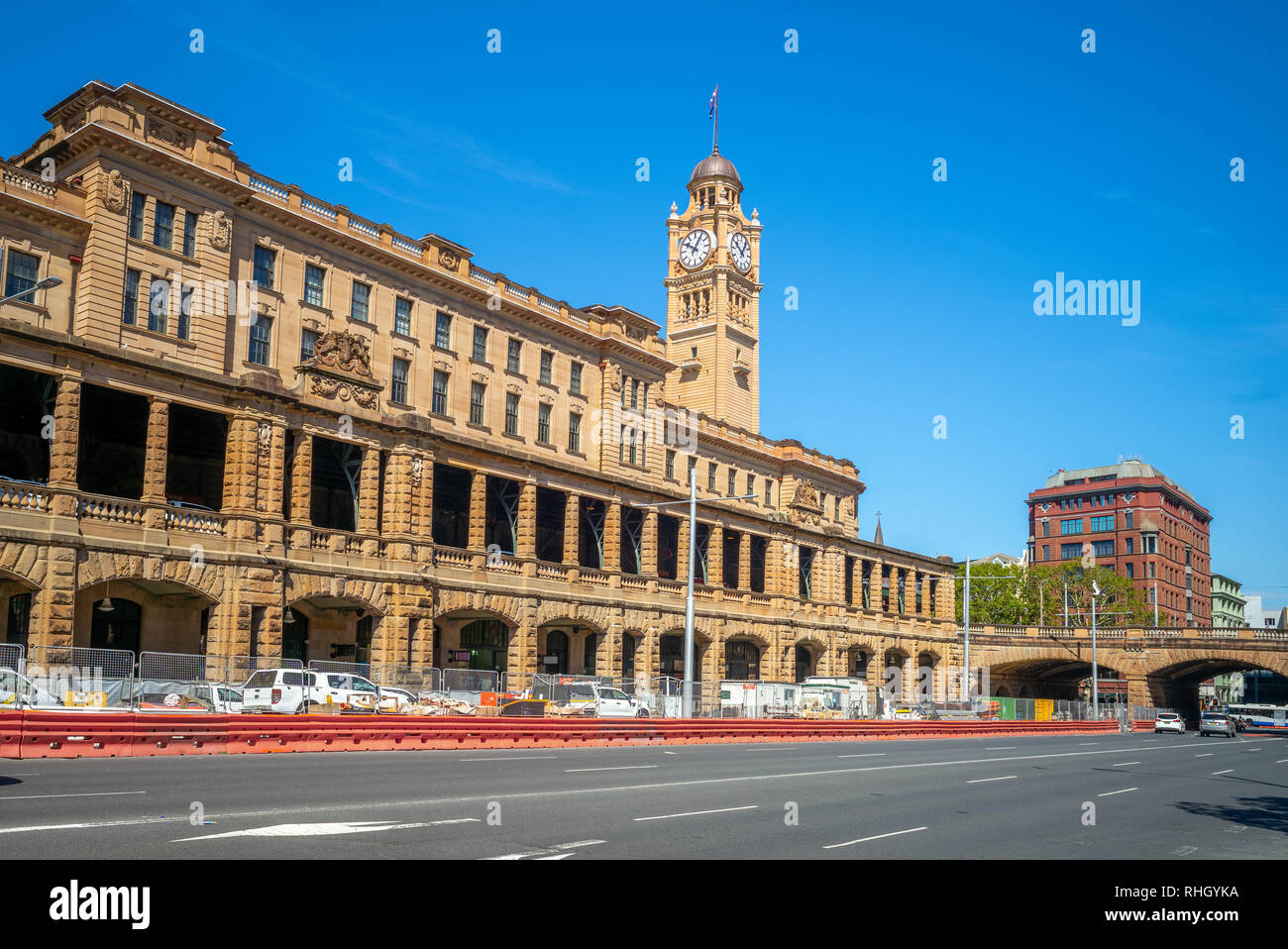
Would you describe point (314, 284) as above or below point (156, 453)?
above

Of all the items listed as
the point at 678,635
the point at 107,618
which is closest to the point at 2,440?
the point at 107,618

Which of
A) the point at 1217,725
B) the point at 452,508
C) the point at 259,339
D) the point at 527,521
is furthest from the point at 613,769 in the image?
the point at 1217,725

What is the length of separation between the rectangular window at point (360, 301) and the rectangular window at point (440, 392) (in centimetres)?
440

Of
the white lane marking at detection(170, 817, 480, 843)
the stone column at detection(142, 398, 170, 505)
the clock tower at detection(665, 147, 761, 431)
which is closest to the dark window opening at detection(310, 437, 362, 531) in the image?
the stone column at detection(142, 398, 170, 505)

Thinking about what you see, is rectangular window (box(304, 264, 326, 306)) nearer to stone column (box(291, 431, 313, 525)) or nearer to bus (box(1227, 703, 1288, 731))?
stone column (box(291, 431, 313, 525))

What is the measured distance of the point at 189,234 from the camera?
40.2 metres

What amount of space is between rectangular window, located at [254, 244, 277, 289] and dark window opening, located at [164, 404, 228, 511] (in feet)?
19.0

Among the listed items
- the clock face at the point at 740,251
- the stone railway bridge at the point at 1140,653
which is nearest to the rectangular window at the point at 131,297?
the clock face at the point at 740,251

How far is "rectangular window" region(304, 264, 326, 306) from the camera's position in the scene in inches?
1768

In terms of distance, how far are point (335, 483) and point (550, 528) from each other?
14.2m

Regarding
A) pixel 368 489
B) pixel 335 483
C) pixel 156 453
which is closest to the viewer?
pixel 156 453

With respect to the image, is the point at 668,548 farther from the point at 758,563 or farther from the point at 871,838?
the point at 871,838
